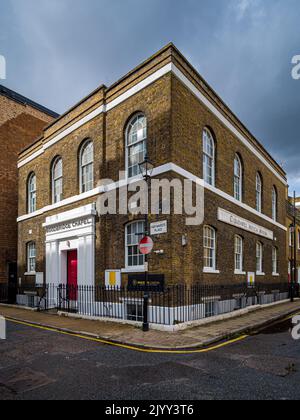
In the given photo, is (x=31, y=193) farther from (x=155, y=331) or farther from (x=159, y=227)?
(x=155, y=331)

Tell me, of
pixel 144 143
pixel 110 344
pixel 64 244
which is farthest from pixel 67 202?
pixel 110 344

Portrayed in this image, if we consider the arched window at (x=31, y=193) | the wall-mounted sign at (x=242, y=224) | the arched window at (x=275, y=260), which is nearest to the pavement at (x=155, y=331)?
the wall-mounted sign at (x=242, y=224)

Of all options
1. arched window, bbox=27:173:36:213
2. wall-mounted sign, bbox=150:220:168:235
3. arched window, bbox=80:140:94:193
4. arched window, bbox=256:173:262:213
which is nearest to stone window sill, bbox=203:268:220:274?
wall-mounted sign, bbox=150:220:168:235

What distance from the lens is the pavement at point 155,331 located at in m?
8.40

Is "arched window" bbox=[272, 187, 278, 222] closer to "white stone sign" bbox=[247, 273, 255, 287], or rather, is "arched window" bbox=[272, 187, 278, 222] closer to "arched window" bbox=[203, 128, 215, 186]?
"white stone sign" bbox=[247, 273, 255, 287]

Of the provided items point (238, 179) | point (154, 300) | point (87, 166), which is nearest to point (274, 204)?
point (238, 179)

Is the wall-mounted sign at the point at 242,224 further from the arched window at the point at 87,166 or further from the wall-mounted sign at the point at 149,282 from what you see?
the arched window at the point at 87,166

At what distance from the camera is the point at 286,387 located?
531 centimetres

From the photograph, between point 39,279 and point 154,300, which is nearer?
point 154,300

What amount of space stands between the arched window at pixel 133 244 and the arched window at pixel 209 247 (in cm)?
291

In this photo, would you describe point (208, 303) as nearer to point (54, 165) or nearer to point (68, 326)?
point (68, 326)

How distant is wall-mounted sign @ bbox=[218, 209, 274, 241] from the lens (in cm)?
1551

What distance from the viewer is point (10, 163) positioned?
22297 mm

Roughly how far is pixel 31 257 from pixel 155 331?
1192 cm
